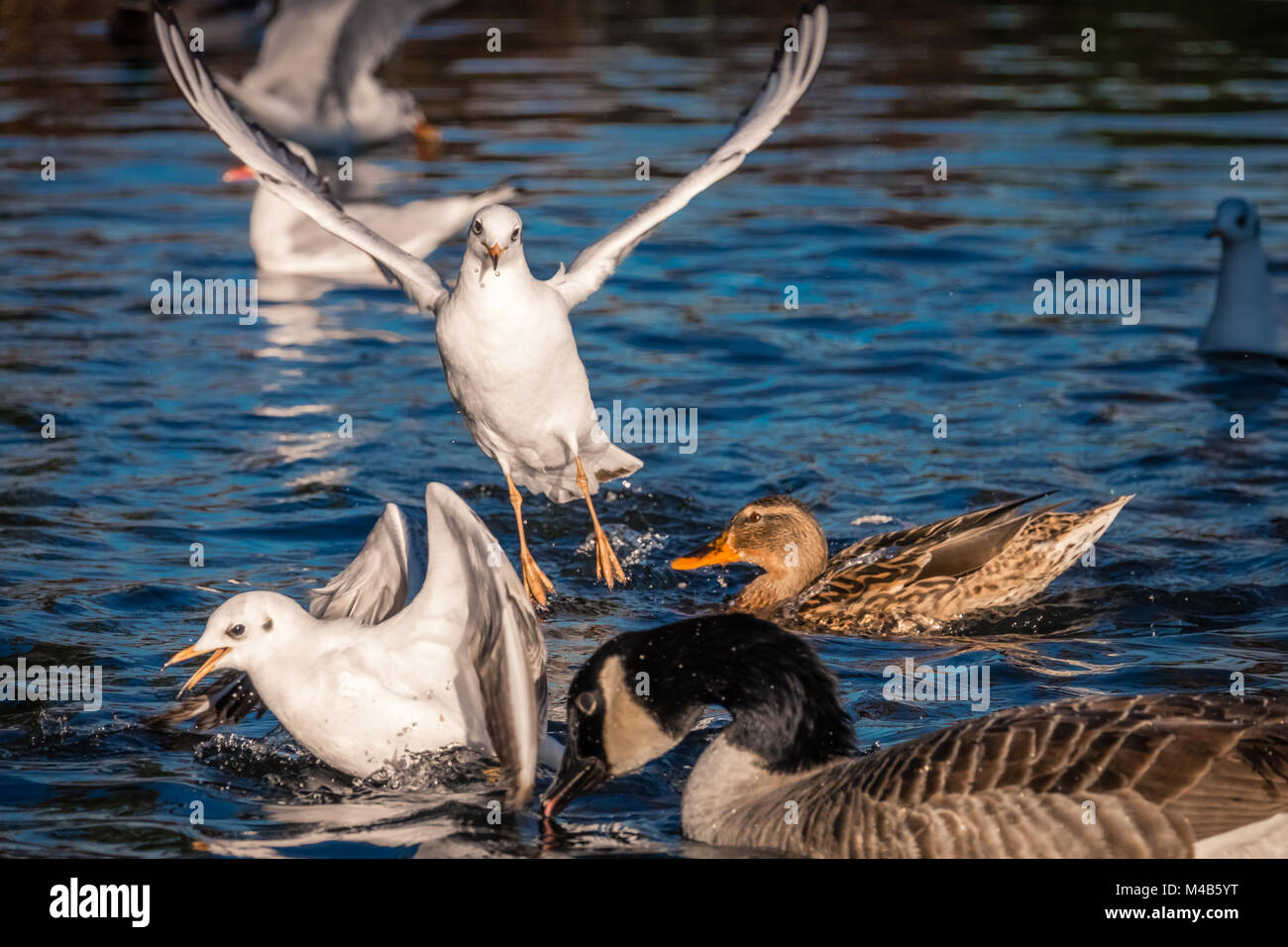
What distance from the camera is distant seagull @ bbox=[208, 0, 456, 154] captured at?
15.4 metres

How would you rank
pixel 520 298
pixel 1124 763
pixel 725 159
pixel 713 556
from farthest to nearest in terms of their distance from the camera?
1. pixel 725 159
2. pixel 713 556
3. pixel 520 298
4. pixel 1124 763

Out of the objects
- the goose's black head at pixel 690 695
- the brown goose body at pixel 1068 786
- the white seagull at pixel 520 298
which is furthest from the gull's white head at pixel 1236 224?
the goose's black head at pixel 690 695

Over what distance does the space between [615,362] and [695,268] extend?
8.87 feet

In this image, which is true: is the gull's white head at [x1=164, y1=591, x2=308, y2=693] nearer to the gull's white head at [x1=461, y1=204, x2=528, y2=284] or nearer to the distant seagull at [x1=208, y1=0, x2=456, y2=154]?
the gull's white head at [x1=461, y1=204, x2=528, y2=284]

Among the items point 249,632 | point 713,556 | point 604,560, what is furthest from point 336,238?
point 249,632

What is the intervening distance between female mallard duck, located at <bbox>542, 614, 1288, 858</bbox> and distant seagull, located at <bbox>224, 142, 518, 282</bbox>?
8.60 m

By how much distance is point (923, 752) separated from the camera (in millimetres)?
5172

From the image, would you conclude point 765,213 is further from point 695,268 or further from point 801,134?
point 801,134

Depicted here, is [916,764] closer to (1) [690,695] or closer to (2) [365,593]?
(1) [690,695]

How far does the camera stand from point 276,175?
8594mm

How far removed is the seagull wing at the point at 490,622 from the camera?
5.48 m

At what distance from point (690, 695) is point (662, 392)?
650 centimetres

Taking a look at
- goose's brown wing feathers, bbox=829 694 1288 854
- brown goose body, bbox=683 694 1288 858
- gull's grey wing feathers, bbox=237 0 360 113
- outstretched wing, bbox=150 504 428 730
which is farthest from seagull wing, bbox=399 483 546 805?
gull's grey wing feathers, bbox=237 0 360 113
